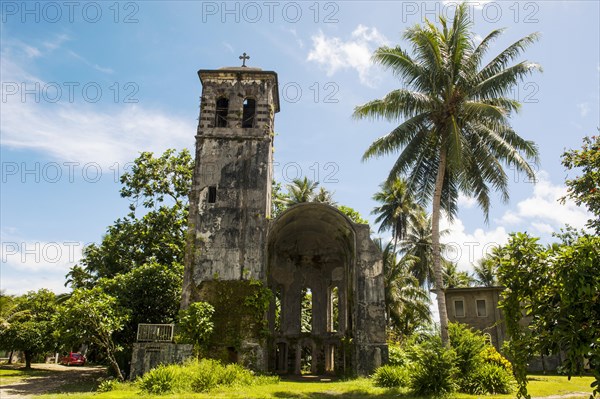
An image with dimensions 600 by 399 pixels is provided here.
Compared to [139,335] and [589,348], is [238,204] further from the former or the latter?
[589,348]

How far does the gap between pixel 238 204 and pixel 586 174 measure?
17111 mm

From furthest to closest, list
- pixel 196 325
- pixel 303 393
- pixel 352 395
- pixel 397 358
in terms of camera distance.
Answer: pixel 397 358 → pixel 196 325 → pixel 303 393 → pixel 352 395

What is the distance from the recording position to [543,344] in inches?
318

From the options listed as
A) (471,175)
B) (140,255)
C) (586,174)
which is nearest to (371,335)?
(471,175)

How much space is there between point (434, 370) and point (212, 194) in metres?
13.2

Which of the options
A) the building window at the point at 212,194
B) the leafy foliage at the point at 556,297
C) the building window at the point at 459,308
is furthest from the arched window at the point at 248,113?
the building window at the point at 459,308

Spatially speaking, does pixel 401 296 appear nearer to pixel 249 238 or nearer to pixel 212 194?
pixel 249 238

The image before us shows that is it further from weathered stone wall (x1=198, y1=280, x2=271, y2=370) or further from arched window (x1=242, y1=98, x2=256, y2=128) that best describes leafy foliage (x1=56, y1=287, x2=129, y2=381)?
arched window (x1=242, y1=98, x2=256, y2=128)

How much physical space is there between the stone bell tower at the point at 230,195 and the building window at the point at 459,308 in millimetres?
19289

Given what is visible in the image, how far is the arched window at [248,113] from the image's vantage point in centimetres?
2419

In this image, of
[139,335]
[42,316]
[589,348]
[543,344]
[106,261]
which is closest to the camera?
[589,348]

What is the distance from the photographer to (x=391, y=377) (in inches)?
663

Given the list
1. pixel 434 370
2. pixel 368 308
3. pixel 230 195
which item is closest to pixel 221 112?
pixel 230 195

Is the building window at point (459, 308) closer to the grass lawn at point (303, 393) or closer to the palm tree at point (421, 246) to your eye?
the palm tree at point (421, 246)
